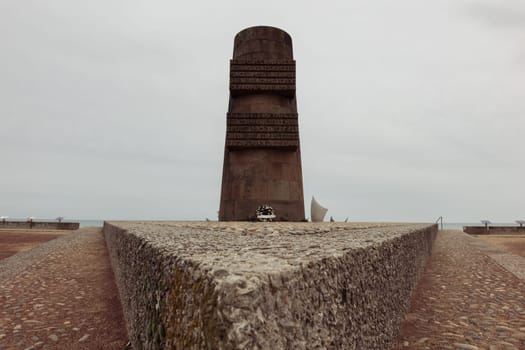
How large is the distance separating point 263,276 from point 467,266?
27.0 feet

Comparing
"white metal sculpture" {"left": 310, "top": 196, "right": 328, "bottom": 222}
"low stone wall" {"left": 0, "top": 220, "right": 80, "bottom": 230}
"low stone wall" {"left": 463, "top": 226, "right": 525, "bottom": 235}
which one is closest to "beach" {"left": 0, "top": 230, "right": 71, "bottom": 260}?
"low stone wall" {"left": 0, "top": 220, "right": 80, "bottom": 230}

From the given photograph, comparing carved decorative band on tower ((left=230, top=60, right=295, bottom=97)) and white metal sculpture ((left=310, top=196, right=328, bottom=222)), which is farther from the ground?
carved decorative band on tower ((left=230, top=60, right=295, bottom=97))

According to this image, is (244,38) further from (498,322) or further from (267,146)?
(498,322)

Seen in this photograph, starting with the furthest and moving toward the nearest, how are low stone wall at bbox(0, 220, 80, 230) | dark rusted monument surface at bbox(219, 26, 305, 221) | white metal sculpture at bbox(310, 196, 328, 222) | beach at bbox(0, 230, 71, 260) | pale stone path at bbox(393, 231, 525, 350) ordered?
low stone wall at bbox(0, 220, 80, 230) < white metal sculpture at bbox(310, 196, 328, 222) < dark rusted monument surface at bbox(219, 26, 305, 221) < beach at bbox(0, 230, 71, 260) < pale stone path at bbox(393, 231, 525, 350)

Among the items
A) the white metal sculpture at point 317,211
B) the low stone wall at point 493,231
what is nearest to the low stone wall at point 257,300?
the white metal sculpture at point 317,211

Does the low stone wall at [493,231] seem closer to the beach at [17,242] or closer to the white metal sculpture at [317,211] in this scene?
the white metal sculpture at [317,211]

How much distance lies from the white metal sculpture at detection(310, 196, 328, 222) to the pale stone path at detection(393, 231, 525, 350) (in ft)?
45.0

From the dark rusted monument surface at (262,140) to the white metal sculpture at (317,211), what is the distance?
17.4ft

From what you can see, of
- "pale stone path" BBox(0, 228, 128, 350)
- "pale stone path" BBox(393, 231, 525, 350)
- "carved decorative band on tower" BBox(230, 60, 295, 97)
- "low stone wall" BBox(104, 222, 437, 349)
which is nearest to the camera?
"low stone wall" BBox(104, 222, 437, 349)

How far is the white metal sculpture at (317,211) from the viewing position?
21734mm

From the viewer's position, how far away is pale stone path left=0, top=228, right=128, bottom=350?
3758 mm

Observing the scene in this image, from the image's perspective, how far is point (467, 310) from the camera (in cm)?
467

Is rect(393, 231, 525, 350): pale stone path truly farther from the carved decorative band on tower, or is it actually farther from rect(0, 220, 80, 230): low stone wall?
rect(0, 220, 80, 230): low stone wall

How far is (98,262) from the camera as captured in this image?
329 inches
